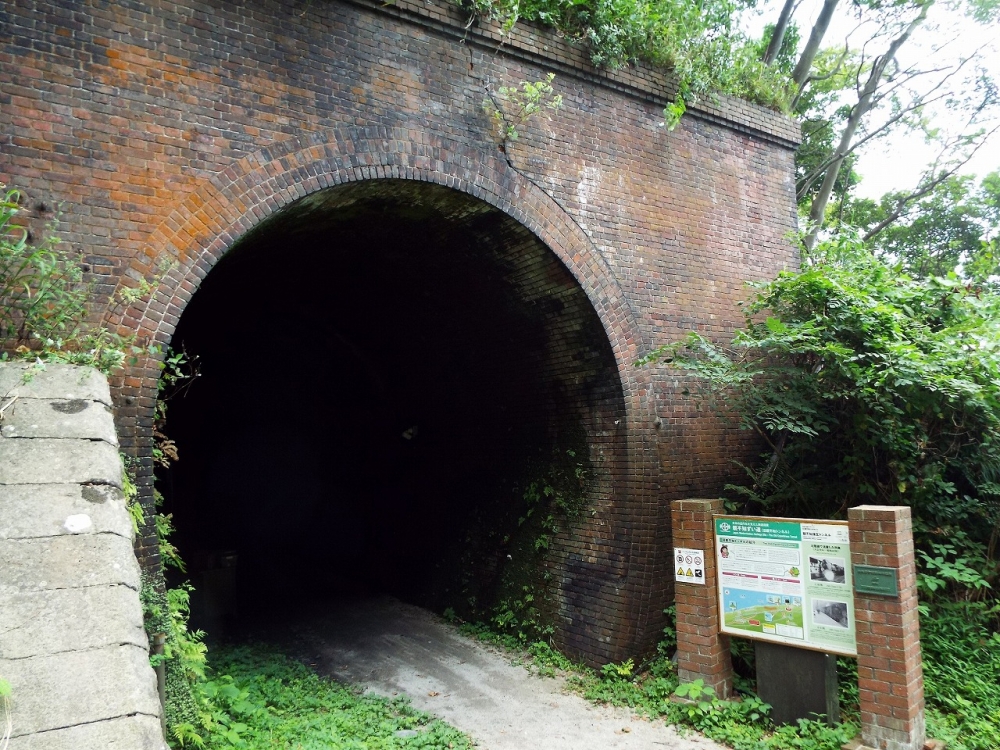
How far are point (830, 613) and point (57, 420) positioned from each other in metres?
5.24

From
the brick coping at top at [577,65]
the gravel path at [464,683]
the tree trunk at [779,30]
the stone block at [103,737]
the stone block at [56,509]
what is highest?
the tree trunk at [779,30]

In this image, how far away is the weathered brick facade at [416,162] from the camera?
15.0 ft

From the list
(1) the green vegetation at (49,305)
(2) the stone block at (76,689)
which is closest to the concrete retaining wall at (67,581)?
(2) the stone block at (76,689)

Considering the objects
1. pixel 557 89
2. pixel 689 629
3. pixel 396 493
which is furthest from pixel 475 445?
pixel 557 89

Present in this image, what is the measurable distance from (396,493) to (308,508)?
3307mm

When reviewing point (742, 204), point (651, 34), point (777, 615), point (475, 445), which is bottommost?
point (777, 615)

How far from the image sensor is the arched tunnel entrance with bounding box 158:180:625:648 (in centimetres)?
702

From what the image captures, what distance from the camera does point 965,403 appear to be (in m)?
5.83

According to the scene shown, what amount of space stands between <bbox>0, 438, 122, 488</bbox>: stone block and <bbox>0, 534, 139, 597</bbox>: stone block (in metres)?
0.39

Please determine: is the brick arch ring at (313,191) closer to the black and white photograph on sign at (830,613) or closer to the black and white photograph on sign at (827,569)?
the black and white photograph on sign at (827,569)

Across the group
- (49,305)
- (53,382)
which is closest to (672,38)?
(49,305)

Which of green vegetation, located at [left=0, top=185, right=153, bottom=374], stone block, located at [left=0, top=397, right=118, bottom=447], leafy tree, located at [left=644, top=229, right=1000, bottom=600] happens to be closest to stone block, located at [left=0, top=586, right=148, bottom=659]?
stone block, located at [left=0, top=397, right=118, bottom=447]

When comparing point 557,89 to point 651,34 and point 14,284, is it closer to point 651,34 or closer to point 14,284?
point 651,34

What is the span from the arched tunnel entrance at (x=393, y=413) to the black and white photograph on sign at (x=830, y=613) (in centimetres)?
229
